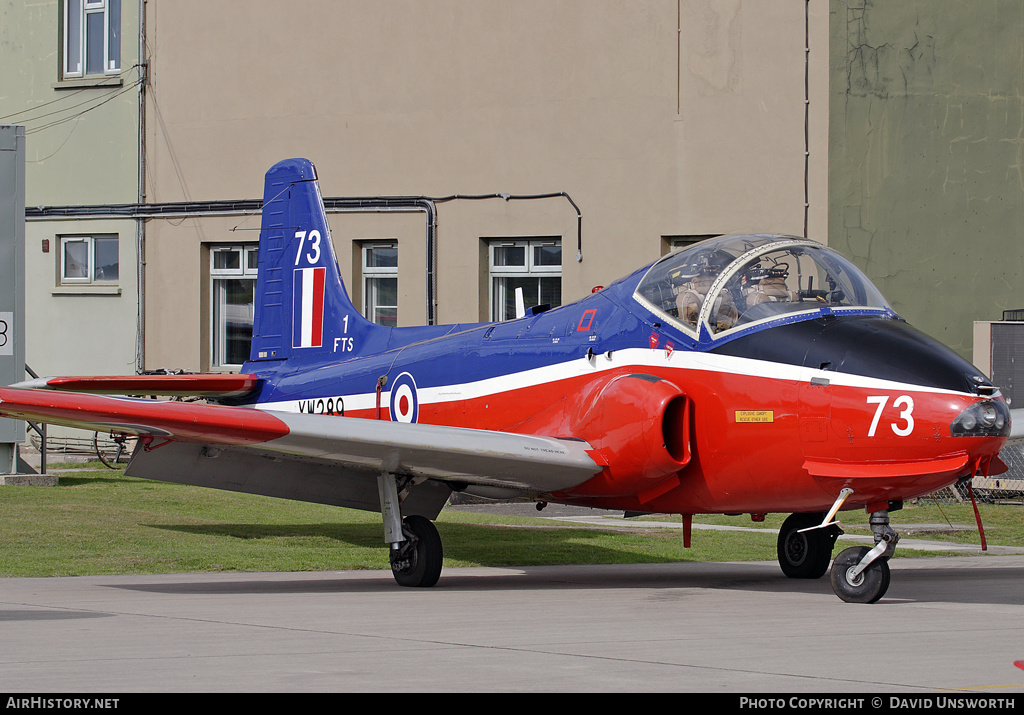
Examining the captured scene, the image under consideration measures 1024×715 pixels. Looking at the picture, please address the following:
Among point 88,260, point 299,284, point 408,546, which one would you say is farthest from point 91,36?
point 408,546

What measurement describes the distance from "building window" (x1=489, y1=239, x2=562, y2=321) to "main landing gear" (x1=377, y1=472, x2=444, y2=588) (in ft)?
33.7

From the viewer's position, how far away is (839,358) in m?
8.49

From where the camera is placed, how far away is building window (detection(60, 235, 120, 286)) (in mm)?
23703

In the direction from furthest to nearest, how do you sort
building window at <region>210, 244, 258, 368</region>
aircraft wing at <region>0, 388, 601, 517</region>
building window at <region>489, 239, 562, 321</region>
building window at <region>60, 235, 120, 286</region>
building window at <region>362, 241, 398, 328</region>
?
building window at <region>60, 235, 120, 286</region> < building window at <region>210, 244, 258, 368</region> < building window at <region>362, 241, 398, 328</region> < building window at <region>489, 239, 562, 321</region> < aircraft wing at <region>0, 388, 601, 517</region>

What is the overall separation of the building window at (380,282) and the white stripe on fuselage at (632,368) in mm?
9019

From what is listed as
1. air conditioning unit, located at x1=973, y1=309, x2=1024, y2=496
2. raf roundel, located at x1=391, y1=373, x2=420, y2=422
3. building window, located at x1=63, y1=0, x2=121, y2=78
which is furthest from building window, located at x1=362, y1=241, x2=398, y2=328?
raf roundel, located at x1=391, y1=373, x2=420, y2=422

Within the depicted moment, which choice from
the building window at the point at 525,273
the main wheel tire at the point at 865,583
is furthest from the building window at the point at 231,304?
the main wheel tire at the point at 865,583

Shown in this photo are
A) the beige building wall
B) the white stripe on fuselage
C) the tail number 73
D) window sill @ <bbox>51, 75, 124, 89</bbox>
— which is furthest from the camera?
window sill @ <bbox>51, 75, 124, 89</bbox>

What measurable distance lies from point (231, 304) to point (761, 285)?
15.5m

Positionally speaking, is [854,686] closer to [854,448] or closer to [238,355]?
[854,448]

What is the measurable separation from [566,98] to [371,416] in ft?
31.4

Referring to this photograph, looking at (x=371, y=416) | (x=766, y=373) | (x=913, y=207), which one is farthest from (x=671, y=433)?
(x=913, y=207)

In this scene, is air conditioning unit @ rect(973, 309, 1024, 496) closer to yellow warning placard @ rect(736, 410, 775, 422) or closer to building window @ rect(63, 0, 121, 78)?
yellow warning placard @ rect(736, 410, 775, 422)

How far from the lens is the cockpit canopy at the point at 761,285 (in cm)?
912
